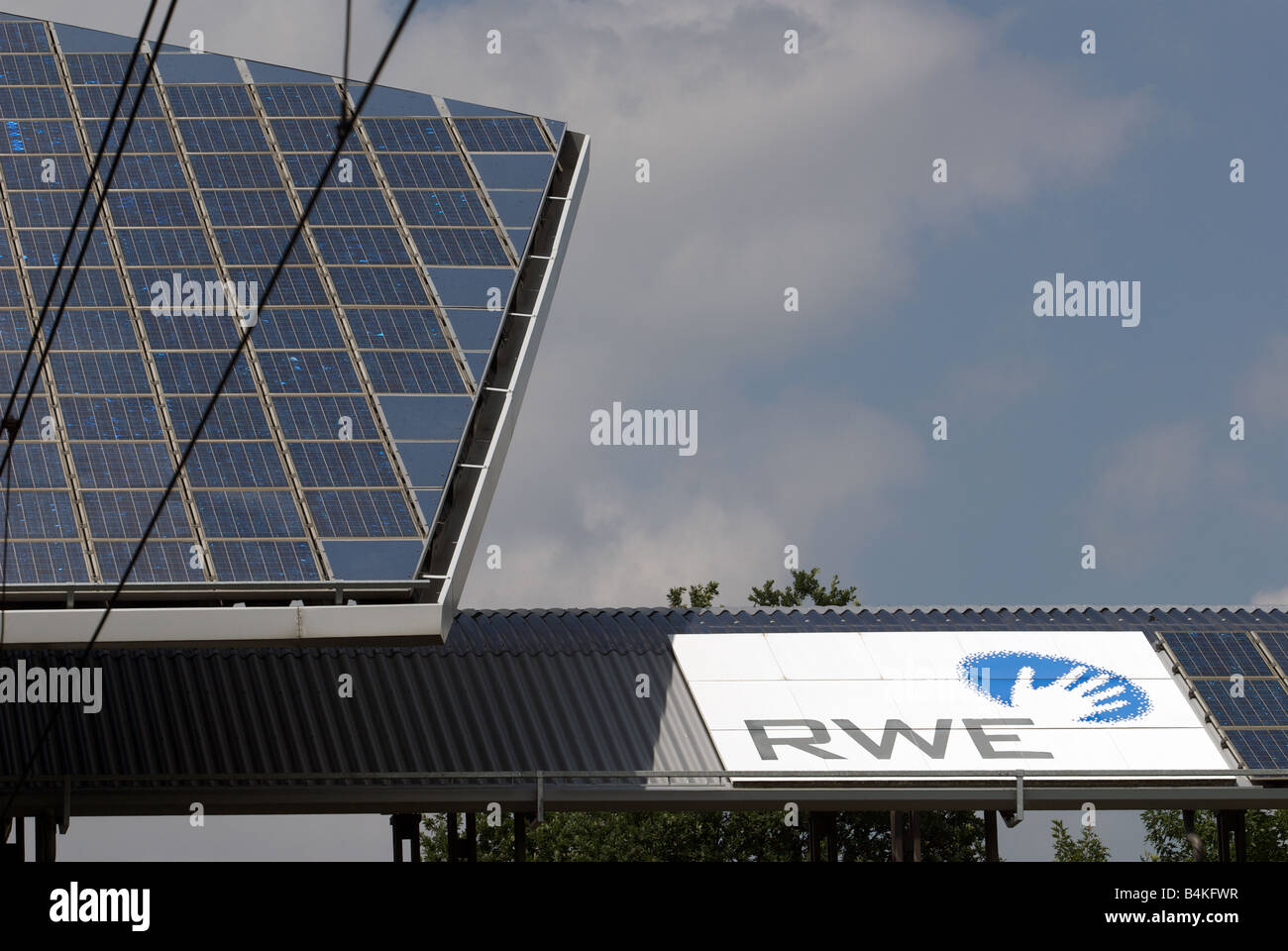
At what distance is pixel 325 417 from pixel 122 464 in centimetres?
279

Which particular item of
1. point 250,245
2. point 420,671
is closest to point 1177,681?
point 420,671

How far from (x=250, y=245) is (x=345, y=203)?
2237 mm

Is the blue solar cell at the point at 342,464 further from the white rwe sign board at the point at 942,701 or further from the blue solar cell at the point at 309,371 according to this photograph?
the white rwe sign board at the point at 942,701

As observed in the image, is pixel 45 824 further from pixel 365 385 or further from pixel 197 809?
pixel 365 385

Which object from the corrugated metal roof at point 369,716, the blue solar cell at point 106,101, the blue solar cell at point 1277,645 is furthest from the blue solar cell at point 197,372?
the blue solar cell at point 1277,645

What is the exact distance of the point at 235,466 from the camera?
74.9ft

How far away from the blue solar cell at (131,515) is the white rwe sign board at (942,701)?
10.9 m

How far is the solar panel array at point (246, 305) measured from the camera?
21.9 metres

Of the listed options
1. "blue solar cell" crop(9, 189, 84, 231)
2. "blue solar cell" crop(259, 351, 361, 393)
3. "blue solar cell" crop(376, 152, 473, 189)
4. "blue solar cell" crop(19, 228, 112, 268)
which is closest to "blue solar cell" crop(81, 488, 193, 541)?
"blue solar cell" crop(259, 351, 361, 393)

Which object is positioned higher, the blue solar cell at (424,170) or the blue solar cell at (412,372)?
the blue solar cell at (424,170)

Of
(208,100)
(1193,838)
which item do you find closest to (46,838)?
(208,100)

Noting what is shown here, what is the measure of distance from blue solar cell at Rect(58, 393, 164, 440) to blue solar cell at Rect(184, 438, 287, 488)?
2.39 feet
